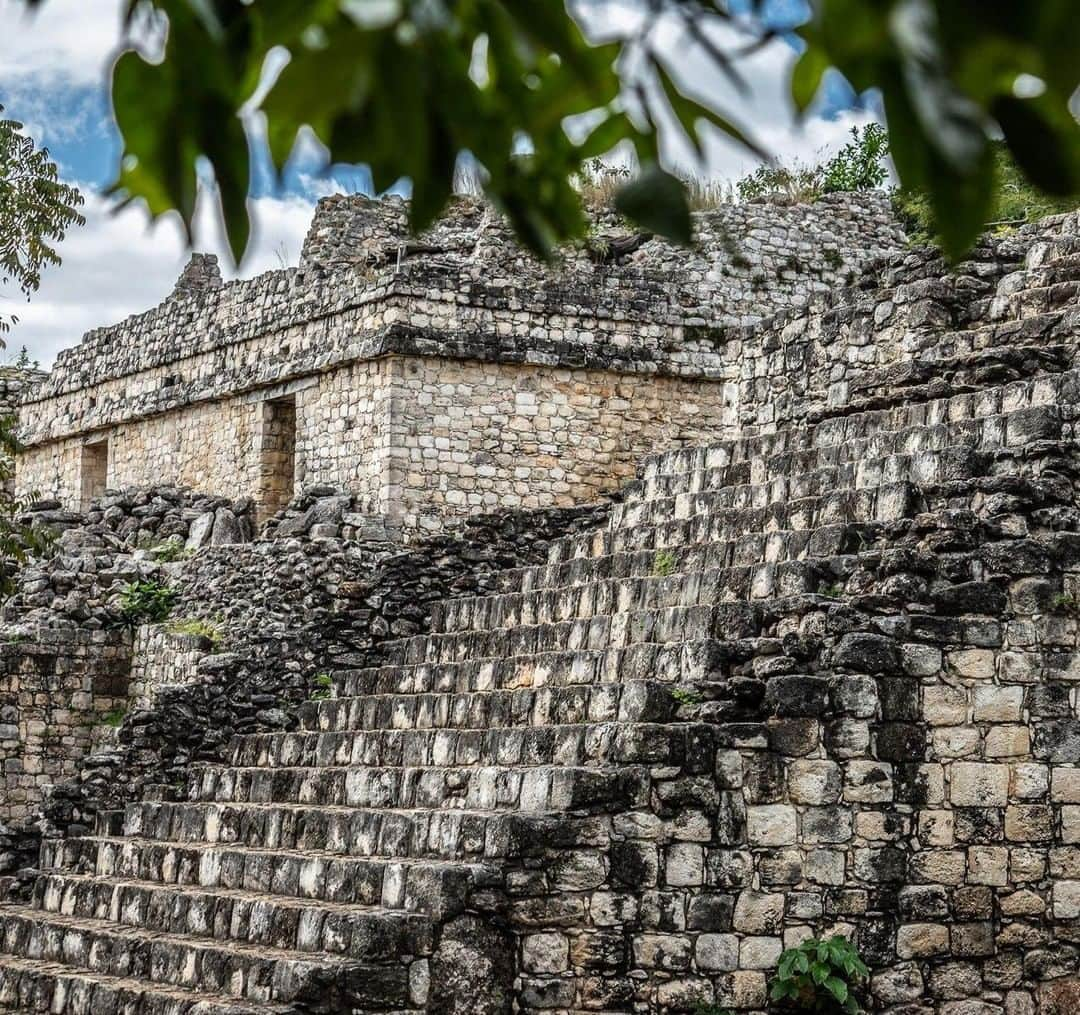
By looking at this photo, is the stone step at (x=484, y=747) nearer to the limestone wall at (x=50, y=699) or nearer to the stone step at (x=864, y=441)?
the stone step at (x=864, y=441)

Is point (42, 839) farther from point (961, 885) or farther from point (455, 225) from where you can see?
point (455, 225)

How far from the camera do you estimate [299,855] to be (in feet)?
33.4

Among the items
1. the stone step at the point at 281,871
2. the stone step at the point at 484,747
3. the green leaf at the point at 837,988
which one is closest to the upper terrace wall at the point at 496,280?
the stone step at the point at 484,747

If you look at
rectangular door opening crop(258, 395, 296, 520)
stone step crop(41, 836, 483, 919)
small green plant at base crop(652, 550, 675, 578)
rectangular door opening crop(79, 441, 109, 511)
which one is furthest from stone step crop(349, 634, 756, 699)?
rectangular door opening crop(79, 441, 109, 511)

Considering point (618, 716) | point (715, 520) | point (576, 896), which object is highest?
point (715, 520)

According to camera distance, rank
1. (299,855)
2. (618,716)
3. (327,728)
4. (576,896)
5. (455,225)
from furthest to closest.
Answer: (455,225) < (327,728) < (299,855) < (618,716) < (576,896)

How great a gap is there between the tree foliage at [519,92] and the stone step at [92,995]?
6072 mm

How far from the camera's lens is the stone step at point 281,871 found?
340 inches

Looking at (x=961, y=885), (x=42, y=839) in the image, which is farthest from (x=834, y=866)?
(x=42, y=839)

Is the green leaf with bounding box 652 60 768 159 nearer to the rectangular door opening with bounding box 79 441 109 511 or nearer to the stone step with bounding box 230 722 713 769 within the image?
the stone step with bounding box 230 722 713 769

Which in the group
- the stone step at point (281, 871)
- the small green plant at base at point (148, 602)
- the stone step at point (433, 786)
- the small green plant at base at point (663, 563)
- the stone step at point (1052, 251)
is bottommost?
the stone step at point (281, 871)

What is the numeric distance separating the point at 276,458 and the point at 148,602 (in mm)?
2193

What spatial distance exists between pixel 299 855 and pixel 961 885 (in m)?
3.36

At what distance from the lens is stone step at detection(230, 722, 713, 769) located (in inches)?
350
